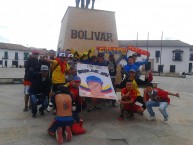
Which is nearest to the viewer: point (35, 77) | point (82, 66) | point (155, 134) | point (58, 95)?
point (58, 95)

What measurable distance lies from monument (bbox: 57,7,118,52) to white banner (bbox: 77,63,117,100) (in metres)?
1.85

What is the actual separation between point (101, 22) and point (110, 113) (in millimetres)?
3571

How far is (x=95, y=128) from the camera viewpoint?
5.45m

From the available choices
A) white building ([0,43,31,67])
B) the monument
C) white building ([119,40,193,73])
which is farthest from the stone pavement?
white building ([0,43,31,67])

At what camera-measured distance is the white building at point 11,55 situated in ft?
204

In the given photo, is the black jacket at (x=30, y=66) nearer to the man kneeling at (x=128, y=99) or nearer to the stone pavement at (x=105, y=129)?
the stone pavement at (x=105, y=129)

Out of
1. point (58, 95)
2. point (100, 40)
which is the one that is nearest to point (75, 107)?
point (58, 95)

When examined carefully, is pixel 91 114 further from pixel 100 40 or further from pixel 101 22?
pixel 101 22

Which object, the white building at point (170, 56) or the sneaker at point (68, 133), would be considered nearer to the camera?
the sneaker at point (68, 133)

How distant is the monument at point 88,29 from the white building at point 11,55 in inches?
2271

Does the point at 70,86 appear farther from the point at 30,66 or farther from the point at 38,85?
the point at 30,66

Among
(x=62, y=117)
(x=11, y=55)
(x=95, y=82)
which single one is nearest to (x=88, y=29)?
(x=95, y=82)

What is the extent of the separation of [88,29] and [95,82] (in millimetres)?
2926

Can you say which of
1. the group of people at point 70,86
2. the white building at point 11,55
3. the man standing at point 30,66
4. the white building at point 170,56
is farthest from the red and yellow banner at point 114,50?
the white building at point 11,55
